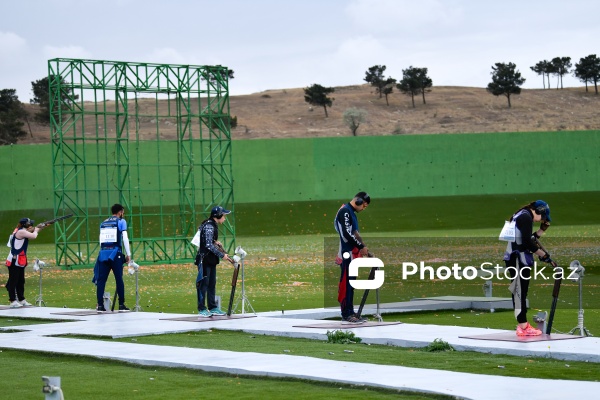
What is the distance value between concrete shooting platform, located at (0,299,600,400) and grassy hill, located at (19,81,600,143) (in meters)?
86.2

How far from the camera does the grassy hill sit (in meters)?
115

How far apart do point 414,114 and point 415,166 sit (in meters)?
53.8

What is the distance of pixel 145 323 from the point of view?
57.8ft

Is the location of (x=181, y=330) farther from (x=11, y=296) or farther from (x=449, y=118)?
(x=449, y=118)

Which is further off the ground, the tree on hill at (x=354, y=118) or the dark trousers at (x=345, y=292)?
the tree on hill at (x=354, y=118)

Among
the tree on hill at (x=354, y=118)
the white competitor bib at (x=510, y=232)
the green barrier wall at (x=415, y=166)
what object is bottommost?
the white competitor bib at (x=510, y=232)

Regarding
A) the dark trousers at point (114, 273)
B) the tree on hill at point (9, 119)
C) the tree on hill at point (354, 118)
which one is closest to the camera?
the dark trousers at point (114, 273)

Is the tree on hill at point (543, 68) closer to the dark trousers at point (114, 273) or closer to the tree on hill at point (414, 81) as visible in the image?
the tree on hill at point (414, 81)

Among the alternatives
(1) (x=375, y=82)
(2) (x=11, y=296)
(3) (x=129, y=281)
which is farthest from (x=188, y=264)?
(1) (x=375, y=82)

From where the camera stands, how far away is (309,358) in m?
12.7

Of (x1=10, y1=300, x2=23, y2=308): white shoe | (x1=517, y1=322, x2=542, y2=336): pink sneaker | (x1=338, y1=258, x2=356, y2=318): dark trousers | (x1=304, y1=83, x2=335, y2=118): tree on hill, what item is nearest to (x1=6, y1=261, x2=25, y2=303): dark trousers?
(x1=10, y1=300, x2=23, y2=308): white shoe

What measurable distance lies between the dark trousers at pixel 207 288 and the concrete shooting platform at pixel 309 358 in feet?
1.39

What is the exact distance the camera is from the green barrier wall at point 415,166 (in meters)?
70.3

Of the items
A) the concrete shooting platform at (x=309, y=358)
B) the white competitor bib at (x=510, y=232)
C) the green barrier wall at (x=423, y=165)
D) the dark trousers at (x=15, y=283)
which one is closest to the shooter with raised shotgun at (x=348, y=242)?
the concrete shooting platform at (x=309, y=358)
